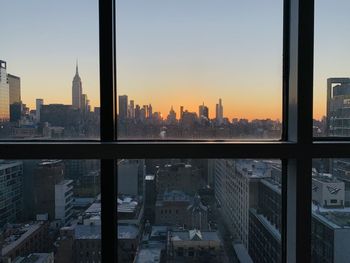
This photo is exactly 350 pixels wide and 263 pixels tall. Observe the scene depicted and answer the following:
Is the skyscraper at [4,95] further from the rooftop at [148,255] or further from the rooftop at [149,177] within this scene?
the rooftop at [148,255]

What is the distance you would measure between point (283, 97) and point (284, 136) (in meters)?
0.21

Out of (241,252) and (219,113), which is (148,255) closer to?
(241,252)

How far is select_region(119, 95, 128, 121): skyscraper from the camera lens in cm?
165

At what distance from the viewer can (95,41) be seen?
1642 millimetres

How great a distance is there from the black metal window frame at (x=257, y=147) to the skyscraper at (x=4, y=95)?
0.26m

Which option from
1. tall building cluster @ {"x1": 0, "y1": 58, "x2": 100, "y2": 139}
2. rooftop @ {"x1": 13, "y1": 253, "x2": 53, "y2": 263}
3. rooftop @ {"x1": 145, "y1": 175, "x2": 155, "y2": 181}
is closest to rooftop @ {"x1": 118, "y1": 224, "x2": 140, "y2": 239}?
rooftop @ {"x1": 145, "y1": 175, "x2": 155, "y2": 181}

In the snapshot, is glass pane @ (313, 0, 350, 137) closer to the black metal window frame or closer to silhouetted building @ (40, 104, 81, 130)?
the black metal window frame

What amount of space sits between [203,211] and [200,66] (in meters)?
0.78

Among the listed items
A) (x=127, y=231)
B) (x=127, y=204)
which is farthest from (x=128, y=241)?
(x=127, y=204)

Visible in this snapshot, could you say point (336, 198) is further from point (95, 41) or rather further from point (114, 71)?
point (95, 41)

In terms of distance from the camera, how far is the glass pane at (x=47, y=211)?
5.32ft

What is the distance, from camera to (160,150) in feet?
4.72

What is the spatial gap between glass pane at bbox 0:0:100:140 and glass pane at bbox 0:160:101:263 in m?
0.18

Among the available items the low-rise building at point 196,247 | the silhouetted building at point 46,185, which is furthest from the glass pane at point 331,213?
the silhouetted building at point 46,185
